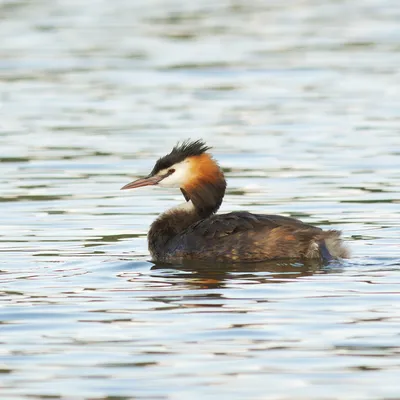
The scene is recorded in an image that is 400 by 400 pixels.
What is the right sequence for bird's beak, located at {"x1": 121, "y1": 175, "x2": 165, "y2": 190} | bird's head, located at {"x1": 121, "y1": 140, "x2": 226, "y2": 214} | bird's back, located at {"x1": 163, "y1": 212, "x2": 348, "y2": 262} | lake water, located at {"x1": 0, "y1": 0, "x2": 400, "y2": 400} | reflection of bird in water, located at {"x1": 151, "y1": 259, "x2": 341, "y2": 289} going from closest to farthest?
lake water, located at {"x1": 0, "y1": 0, "x2": 400, "y2": 400} < reflection of bird in water, located at {"x1": 151, "y1": 259, "x2": 341, "y2": 289} < bird's back, located at {"x1": 163, "y1": 212, "x2": 348, "y2": 262} < bird's head, located at {"x1": 121, "y1": 140, "x2": 226, "y2": 214} < bird's beak, located at {"x1": 121, "y1": 175, "x2": 165, "y2": 190}

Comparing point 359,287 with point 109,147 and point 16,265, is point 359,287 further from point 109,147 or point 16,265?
point 109,147

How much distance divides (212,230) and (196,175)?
0.84 meters

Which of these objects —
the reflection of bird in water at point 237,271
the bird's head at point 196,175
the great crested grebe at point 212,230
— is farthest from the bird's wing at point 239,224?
the bird's head at point 196,175

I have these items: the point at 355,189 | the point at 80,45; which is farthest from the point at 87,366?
the point at 80,45

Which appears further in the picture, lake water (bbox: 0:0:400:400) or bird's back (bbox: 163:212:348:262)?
bird's back (bbox: 163:212:348:262)

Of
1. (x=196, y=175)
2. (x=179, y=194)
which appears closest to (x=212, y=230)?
(x=196, y=175)

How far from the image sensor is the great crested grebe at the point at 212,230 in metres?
11.2

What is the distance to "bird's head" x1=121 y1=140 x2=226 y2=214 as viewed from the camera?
12055 millimetres

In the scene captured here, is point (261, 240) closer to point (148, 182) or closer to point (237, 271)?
point (237, 271)

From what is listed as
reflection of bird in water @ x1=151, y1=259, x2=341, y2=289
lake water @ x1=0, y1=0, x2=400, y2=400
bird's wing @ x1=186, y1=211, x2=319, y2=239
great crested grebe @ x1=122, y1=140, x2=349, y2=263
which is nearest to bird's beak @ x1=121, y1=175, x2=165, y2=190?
great crested grebe @ x1=122, y1=140, x2=349, y2=263

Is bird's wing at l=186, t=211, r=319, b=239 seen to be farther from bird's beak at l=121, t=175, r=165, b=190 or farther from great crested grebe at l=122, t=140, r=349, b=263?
bird's beak at l=121, t=175, r=165, b=190

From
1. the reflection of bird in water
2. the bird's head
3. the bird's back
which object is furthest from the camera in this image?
the bird's head

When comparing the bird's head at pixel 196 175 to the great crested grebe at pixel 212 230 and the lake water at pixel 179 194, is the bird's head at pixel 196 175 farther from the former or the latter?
the lake water at pixel 179 194

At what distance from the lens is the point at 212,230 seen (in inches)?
448
